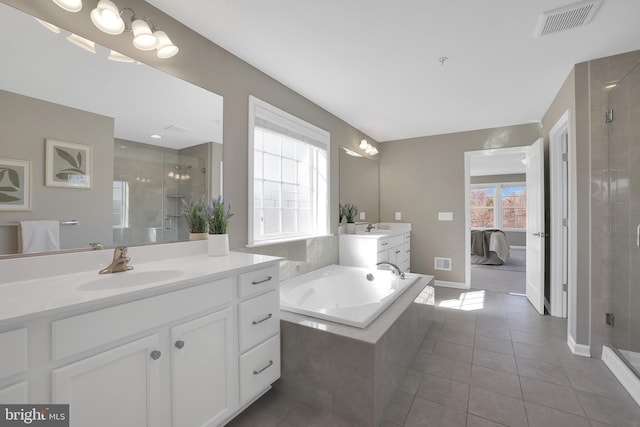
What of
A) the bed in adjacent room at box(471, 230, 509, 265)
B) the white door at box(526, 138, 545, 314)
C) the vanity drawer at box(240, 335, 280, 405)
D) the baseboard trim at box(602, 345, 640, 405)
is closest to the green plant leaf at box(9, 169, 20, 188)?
the vanity drawer at box(240, 335, 280, 405)

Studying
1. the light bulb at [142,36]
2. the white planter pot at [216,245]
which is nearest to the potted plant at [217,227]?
the white planter pot at [216,245]

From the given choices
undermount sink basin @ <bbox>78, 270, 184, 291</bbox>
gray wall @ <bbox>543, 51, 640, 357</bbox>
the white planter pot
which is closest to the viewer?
undermount sink basin @ <bbox>78, 270, 184, 291</bbox>

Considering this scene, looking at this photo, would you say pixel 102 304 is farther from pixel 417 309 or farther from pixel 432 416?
pixel 417 309

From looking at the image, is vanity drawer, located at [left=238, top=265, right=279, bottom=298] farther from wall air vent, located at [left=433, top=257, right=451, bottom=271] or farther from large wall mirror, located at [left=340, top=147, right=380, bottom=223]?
wall air vent, located at [left=433, top=257, right=451, bottom=271]

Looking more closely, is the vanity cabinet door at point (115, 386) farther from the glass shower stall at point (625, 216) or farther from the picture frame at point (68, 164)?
the glass shower stall at point (625, 216)

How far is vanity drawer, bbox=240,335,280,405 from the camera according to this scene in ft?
4.88

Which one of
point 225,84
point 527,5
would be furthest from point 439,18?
point 225,84

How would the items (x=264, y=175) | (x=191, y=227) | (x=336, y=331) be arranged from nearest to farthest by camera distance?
(x=336, y=331), (x=191, y=227), (x=264, y=175)

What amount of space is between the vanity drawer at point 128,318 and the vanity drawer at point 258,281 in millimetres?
125

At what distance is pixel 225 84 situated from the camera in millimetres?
2068

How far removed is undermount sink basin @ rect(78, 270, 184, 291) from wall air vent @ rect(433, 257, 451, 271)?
3.88 metres

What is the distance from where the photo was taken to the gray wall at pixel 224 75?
1.37 meters

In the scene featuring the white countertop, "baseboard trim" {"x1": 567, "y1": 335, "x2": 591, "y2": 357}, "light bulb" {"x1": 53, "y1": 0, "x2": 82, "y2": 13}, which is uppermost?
"light bulb" {"x1": 53, "y1": 0, "x2": 82, "y2": 13}

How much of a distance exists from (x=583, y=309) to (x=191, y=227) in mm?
3020
